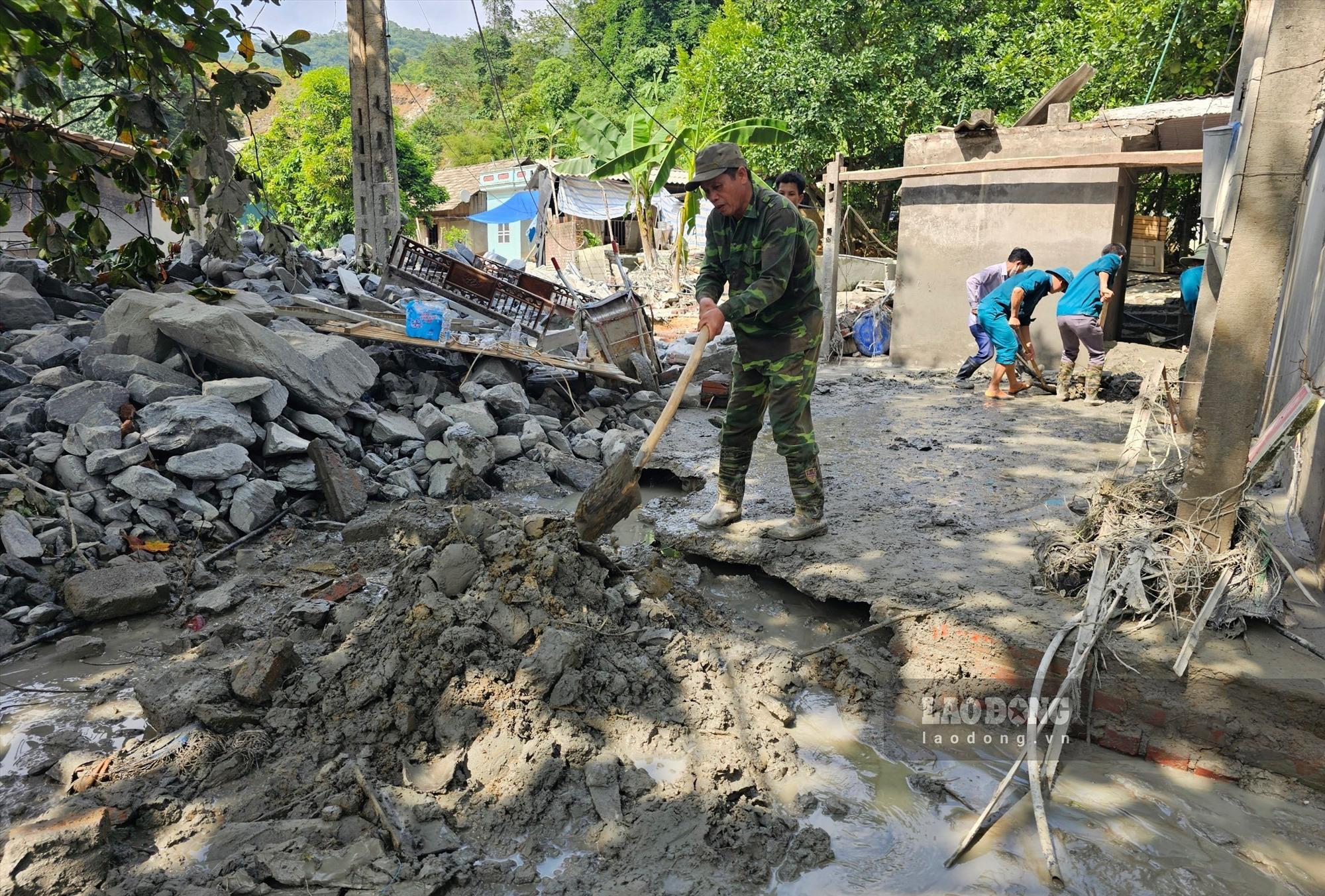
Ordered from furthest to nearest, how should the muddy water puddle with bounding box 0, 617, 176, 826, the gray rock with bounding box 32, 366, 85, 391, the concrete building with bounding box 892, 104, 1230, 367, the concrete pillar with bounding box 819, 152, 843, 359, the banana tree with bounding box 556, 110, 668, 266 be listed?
the banana tree with bounding box 556, 110, 668, 266 < the concrete pillar with bounding box 819, 152, 843, 359 < the concrete building with bounding box 892, 104, 1230, 367 < the gray rock with bounding box 32, 366, 85, 391 < the muddy water puddle with bounding box 0, 617, 176, 826

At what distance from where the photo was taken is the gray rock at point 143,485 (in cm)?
458

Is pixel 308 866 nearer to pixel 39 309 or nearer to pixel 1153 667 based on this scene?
pixel 1153 667

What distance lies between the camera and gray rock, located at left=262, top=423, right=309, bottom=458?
203 inches

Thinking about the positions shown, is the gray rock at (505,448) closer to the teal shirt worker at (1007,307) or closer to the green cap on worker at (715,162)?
the green cap on worker at (715,162)

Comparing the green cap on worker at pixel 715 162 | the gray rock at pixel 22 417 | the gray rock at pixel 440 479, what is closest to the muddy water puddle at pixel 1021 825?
the green cap on worker at pixel 715 162

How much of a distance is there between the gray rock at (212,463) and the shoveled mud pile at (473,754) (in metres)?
1.52

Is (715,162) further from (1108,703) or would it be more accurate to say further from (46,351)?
(46,351)

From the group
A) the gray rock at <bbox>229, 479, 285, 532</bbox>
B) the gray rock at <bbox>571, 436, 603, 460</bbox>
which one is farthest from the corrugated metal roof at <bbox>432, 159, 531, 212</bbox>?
the gray rock at <bbox>229, 479, 285, 532</bbox>

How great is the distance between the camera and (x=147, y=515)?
178 inches

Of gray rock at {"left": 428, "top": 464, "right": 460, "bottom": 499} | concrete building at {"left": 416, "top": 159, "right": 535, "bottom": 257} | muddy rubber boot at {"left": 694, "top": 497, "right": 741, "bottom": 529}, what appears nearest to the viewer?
muddy rubber boot at {"left": 694, "top": 497, "right": 741, "bottom": 529}

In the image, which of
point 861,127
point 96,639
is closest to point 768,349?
point 96,639

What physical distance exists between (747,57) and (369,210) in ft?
40.7

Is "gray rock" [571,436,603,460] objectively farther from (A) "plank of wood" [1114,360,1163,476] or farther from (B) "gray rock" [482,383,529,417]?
(A) "plank of wood" [1114,360,1163,476]

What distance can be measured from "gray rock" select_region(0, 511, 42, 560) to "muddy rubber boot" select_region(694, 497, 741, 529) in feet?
11.0
